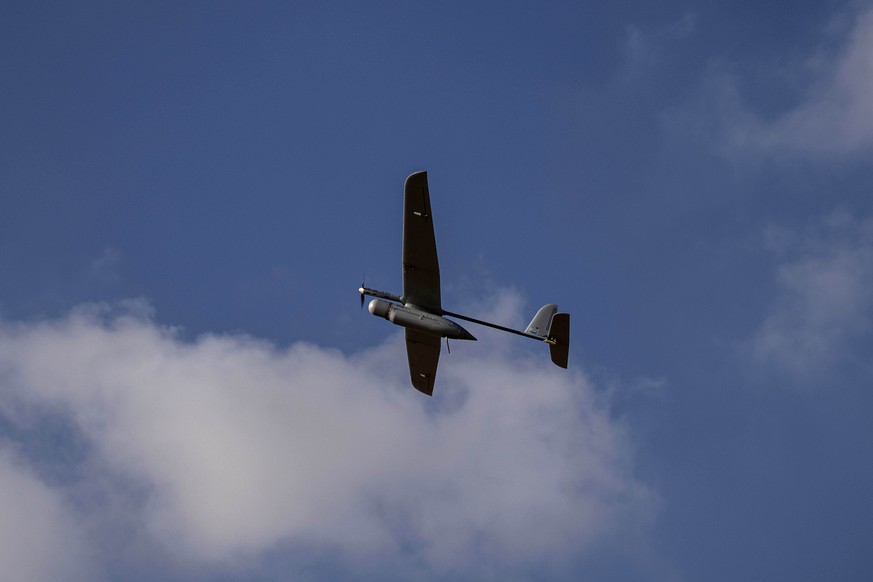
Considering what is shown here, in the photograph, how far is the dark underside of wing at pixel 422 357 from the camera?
5847 centimetres

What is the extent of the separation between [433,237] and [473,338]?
761 cm

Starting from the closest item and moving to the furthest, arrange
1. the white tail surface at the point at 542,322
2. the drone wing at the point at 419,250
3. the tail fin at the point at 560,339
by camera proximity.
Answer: the drone wing at the point at 419,250 < the tail fin at the point at 560,339 < the white tail surface at the point at 542,322

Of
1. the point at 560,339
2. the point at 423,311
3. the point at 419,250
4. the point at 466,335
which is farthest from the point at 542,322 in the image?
the point at 419,250

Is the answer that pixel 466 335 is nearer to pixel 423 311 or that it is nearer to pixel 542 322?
pixel 423 311

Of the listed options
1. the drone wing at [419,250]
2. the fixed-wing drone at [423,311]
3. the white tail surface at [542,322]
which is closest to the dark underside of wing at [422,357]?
the fixed-wing drone at [423,311]

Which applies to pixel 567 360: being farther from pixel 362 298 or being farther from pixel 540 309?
pixel 362 298

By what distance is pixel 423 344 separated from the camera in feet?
193

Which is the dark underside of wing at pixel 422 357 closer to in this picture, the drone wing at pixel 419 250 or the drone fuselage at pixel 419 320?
the drone fuselage at pixel 419 320

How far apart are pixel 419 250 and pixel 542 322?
12437 mm

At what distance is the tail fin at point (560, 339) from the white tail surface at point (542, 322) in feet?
A: 6.04

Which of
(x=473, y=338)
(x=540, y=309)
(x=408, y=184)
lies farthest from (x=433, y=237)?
(x=540, y=309)

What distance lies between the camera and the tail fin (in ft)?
191

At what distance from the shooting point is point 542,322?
61438mm

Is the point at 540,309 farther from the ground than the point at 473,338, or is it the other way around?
the point at 540,309
